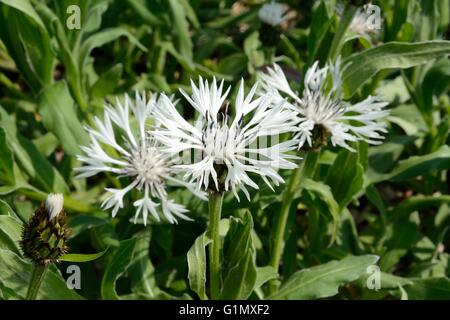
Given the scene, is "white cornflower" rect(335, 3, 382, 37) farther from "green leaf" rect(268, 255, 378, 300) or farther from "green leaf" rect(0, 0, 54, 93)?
"green leaf" rect(0, 0, 54, 93)

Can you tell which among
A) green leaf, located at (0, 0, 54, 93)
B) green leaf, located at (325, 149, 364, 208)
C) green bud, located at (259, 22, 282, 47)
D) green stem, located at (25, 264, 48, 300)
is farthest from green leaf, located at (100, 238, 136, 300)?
green bud, located at (259, 22, 282, 47)

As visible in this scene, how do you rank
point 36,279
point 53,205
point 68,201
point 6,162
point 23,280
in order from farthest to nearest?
point 68,201, point 6,162, point 23,280, point 36,279, point 53,205

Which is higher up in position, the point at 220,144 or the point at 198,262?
the point at 220,144

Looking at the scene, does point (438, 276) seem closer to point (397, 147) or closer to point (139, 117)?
point (397, 147)

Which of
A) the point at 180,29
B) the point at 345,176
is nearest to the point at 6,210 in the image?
→ the point at 345,176

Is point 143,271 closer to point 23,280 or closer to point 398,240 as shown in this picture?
point 23,280
